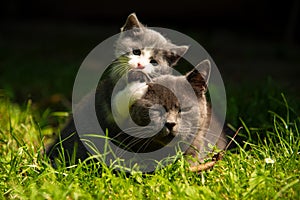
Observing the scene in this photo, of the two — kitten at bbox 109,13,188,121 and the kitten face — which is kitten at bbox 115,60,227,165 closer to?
kitten at bbox 109,13,188,121

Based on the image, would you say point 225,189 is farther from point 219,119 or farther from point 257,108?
point 257,108

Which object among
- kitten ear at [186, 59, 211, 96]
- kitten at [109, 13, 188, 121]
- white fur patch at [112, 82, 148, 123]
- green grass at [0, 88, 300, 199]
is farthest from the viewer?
kitten at [109, 13, 188, 121]

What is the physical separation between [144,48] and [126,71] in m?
0.33

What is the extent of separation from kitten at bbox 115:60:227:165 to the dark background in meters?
2.57

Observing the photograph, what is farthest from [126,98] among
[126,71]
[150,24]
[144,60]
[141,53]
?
[150,24]

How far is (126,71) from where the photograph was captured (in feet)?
9.41

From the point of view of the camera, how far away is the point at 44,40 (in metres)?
8.12

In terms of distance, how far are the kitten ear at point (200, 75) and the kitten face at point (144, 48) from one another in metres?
0.28

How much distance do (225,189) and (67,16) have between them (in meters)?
7.78

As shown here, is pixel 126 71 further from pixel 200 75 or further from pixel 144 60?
pixel 200 75

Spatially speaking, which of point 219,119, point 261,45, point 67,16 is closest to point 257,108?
point 219,119

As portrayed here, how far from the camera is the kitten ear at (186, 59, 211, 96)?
275 cm

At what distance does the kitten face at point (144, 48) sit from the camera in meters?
3.07

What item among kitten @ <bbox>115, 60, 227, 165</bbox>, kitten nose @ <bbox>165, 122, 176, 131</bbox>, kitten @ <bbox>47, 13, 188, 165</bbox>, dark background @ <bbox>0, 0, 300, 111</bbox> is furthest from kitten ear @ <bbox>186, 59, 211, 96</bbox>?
dark background @ <bbox>0, 0, 300, 111</bbox>
